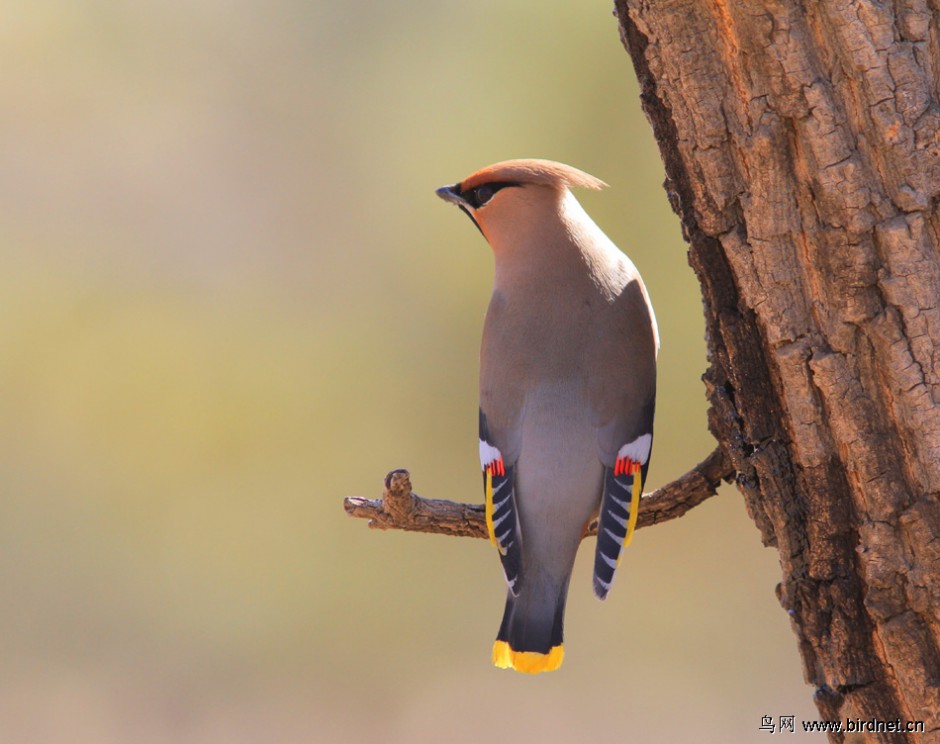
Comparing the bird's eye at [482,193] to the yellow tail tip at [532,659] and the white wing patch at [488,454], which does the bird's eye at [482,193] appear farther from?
the yellow tail tip at [532,659]

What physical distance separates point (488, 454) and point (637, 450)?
1.46ft

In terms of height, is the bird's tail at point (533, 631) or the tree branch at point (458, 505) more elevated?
the tree branch at point (458, 505)

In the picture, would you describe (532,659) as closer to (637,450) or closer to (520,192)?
(637,450)

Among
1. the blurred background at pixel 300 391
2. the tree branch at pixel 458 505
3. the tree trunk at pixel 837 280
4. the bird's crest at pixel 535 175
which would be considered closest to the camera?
the tree trunk at pixel 837 280

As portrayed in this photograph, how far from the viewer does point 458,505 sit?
10.8 feet

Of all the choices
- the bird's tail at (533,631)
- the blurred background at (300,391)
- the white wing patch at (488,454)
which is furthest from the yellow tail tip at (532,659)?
the blurred background at (300,391)

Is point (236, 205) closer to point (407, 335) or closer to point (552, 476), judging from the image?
point (407, 335)

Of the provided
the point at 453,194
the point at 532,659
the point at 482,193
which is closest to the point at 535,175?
the point at 482,193

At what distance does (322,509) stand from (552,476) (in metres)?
4.28

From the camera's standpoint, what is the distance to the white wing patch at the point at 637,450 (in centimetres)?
329

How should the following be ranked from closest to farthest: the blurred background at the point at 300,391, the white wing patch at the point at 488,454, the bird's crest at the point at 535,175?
the white wing patch at the point at 488,454
the bird's crest at the point at 535,175
the blurred background at the point at 300,391

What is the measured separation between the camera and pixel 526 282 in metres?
3.59

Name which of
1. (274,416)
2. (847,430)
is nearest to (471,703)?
(274,416)

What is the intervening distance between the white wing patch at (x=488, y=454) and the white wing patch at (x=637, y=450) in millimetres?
360
